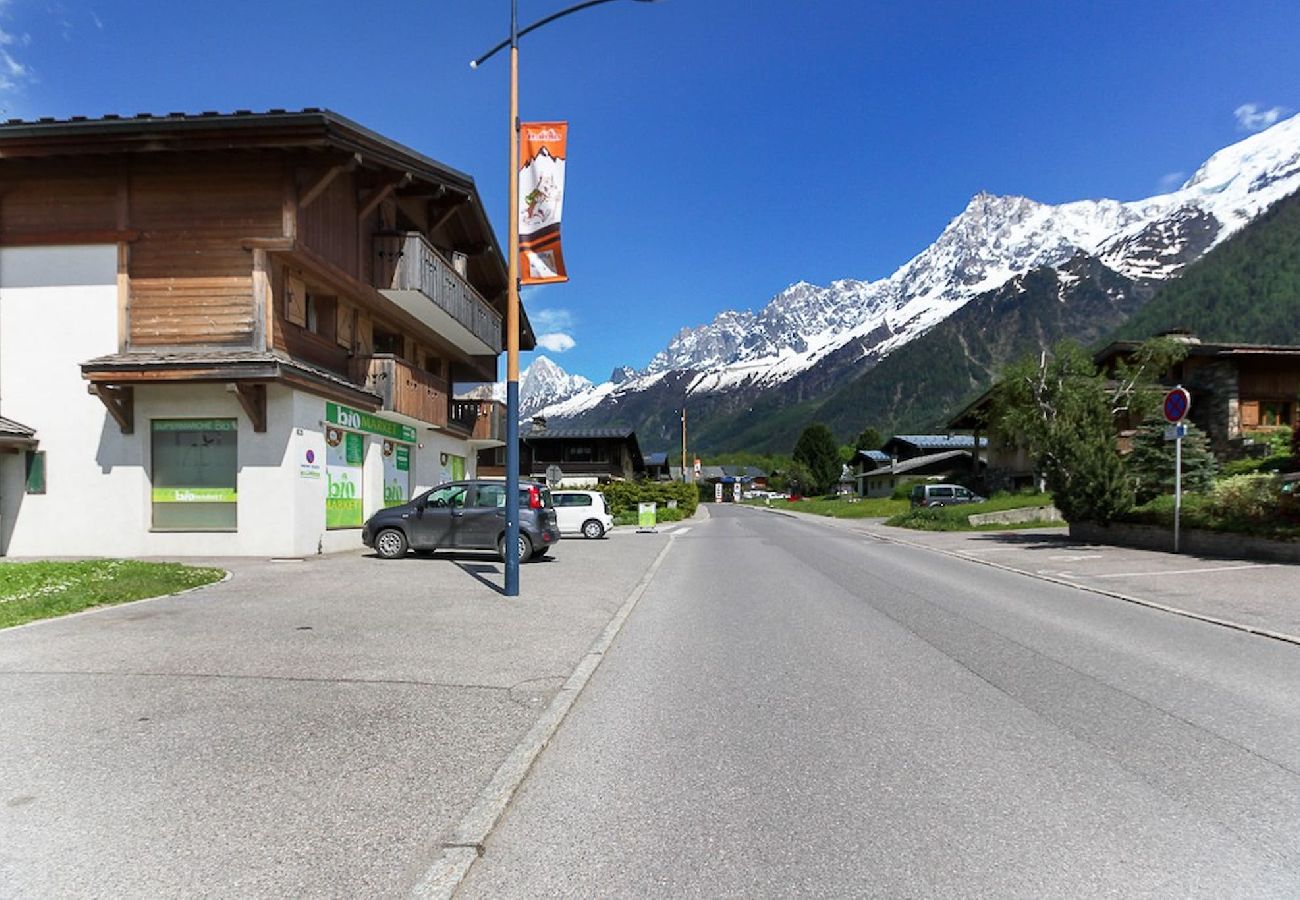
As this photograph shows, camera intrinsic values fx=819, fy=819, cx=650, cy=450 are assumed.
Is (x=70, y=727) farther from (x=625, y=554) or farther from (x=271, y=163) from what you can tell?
(x=625, y=554)

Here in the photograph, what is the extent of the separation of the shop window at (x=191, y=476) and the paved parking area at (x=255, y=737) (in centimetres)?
688

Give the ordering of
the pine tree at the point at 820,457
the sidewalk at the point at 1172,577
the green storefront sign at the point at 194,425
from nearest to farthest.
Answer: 1. the sidewalk at the point at 1172,577
2. the green storefront sign at the point at 194,425
3. the pine tree at the point at 820,457

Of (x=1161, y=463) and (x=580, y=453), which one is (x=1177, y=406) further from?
(x=580, y=453)

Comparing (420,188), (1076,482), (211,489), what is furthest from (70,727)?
(1076,482)

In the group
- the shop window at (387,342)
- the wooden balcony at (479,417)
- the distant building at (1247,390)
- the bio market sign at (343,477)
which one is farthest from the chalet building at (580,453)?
the bio market sign at (343,477)

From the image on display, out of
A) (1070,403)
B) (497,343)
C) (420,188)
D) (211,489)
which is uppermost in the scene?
(420,188)

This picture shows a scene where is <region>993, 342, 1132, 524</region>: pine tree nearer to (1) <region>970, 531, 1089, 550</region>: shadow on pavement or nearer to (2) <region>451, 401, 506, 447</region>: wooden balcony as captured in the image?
(1) <region>970, 531, 1089, 550</region>: shadow on pavement

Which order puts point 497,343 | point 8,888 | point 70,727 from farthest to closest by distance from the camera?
point 497,343, point 70,727, point 8,888

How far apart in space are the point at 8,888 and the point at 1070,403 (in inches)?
856

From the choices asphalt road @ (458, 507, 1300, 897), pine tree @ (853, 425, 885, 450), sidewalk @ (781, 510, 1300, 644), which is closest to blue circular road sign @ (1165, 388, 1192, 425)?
sidewalk @ (781, 510, 1300, 644)

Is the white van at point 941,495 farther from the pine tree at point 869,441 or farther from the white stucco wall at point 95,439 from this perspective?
the pine tree at point 869,441

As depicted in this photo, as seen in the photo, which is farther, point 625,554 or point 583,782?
point 625,554

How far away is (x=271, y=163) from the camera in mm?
16250

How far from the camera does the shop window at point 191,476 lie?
16312 millimetres
